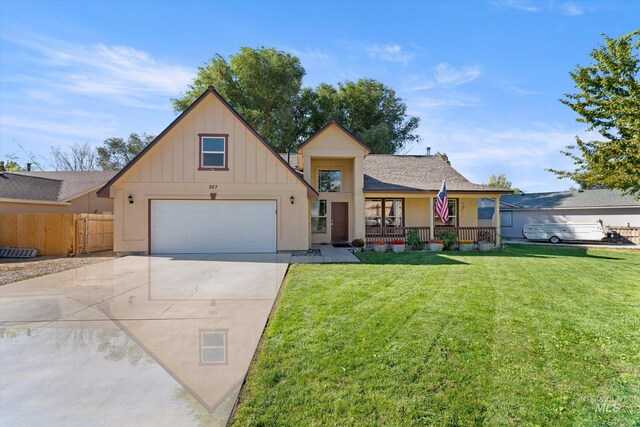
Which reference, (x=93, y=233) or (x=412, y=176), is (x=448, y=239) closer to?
(x=412, y=176)

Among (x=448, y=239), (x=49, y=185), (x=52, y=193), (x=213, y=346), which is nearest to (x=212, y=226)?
(x=213, y=346)

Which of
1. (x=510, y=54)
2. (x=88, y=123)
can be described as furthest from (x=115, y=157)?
(x=510, y=54)

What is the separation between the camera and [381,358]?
141 inches

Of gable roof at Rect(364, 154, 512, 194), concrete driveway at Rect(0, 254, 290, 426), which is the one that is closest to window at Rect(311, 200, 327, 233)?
gable roof at Rect(364, 154, 512, 194)

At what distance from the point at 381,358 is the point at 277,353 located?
3.92 feet

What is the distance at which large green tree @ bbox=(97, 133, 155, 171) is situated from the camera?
1563 inches

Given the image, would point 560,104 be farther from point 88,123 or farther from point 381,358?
point 88,123

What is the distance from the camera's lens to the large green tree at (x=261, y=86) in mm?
28844

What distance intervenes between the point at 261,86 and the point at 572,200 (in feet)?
88.9

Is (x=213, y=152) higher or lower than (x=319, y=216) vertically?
higher

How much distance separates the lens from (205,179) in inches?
519

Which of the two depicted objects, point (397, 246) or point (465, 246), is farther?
point (465, 246)

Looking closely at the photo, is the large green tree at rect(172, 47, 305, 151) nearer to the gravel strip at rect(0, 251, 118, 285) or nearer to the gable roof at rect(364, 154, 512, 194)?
the gable roof at rect(364, 154, 512, 194)

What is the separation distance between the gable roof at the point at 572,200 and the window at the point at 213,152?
76.5ft
